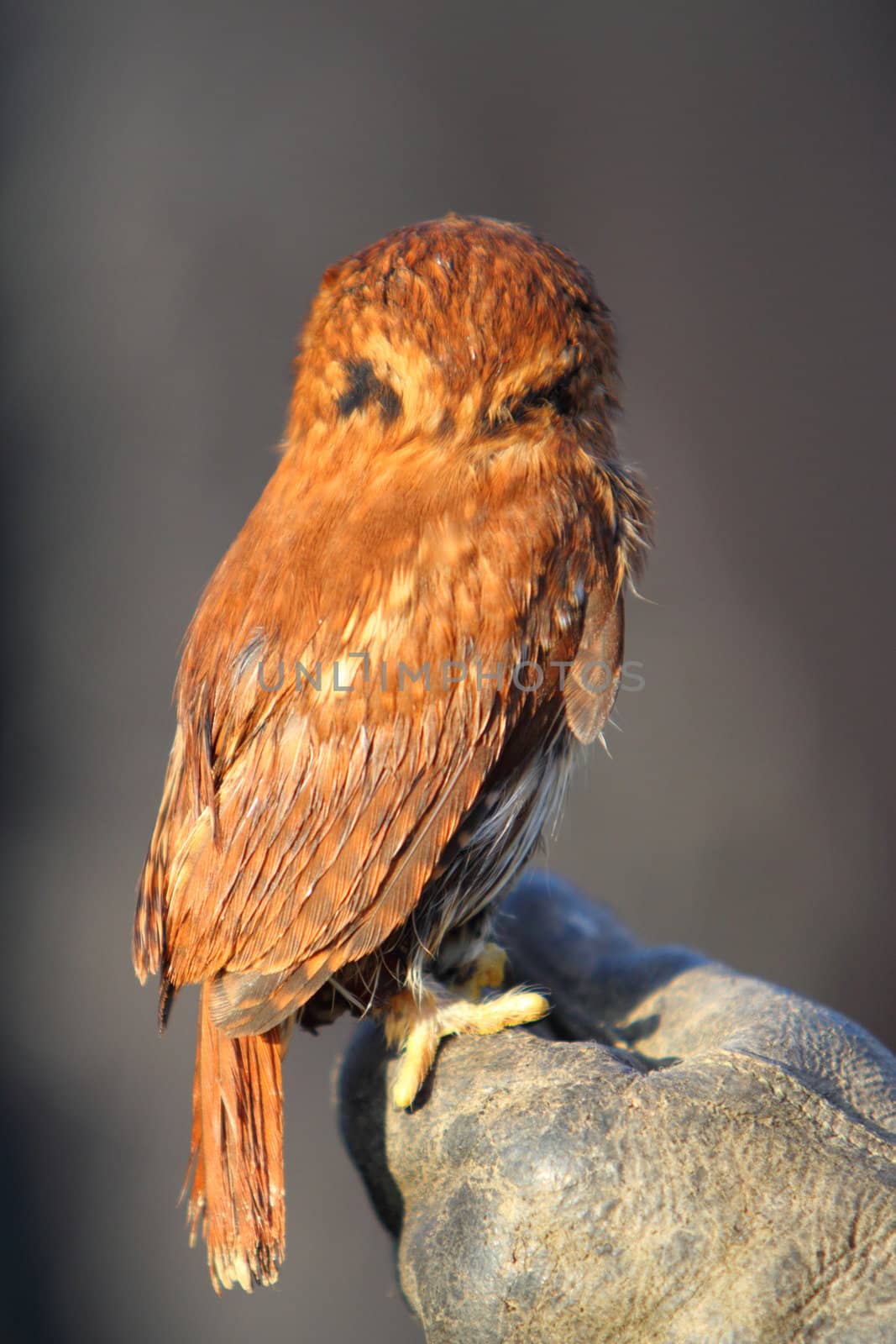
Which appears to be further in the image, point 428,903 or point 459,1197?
point 428,903

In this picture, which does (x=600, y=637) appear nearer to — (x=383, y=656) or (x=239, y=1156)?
(x=383, y=656)

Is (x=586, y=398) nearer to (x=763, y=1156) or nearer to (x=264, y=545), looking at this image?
(x=264, y=545)

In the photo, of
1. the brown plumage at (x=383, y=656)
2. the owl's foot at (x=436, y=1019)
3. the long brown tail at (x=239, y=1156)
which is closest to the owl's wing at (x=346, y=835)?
the brown plumage at (x=383, y=656)

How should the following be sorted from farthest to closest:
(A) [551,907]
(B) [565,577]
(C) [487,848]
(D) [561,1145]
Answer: (A) [551,907]
(C) [487,848]
(B) [565,577]
(D) [561,1145]

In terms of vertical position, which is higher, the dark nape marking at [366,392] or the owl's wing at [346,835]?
the dark nape marking at [366,392]

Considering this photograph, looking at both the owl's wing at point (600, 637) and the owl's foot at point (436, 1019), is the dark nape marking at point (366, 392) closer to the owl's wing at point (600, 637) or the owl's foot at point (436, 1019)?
the owl's wing at point (600, 637)

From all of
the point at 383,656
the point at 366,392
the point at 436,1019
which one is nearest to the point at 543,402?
the point at 366,392

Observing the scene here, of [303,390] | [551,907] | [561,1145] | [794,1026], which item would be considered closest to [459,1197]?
[561,1145]
